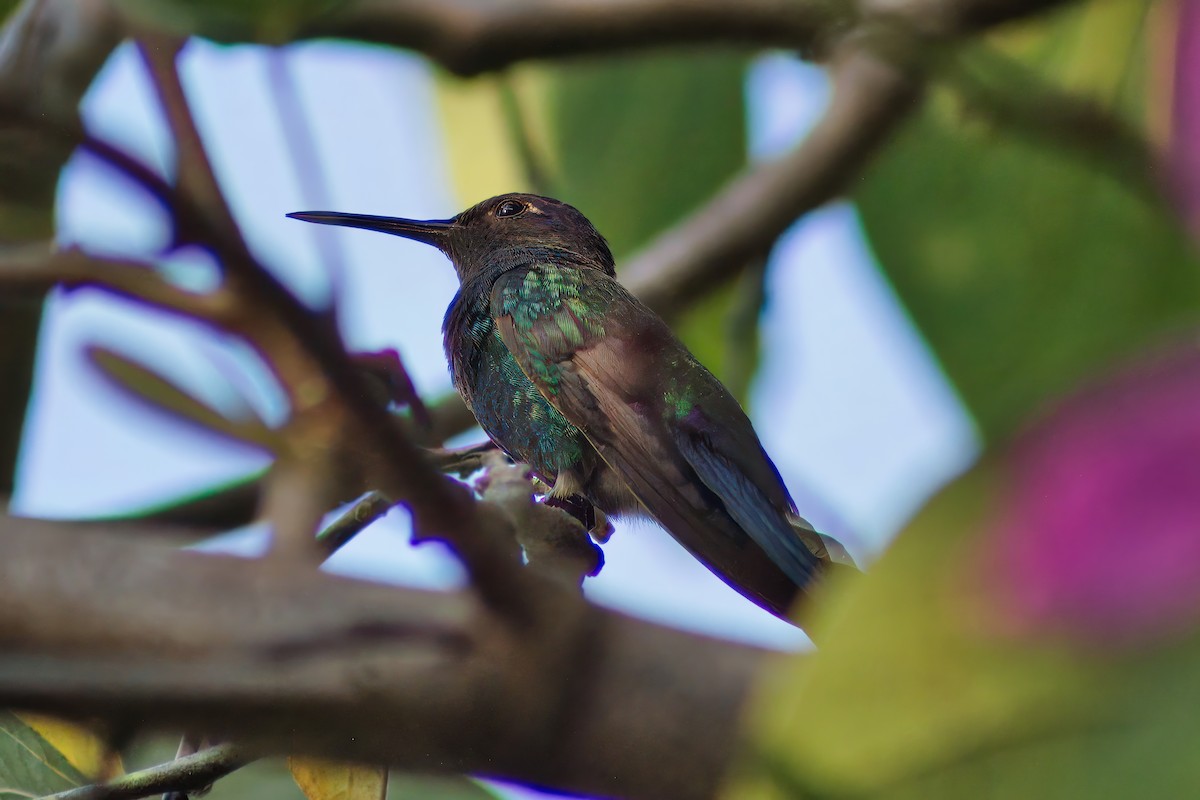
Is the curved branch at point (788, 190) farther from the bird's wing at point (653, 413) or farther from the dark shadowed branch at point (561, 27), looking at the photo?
the bird's wing at point (653, 413)

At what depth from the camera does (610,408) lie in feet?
6.13

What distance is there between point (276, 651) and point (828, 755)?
544mm

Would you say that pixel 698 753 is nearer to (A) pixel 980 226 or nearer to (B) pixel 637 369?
(B) pixel 637 369

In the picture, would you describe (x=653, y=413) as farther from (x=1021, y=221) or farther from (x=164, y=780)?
(x=1021, y=221)

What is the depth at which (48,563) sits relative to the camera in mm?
1078

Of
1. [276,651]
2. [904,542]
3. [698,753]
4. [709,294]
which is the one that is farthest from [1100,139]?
[709,294]

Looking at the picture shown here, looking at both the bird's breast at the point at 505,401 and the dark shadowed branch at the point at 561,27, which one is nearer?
the bird's breast at the point at 505,401

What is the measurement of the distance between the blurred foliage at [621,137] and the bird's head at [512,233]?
614 mm

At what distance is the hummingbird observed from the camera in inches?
61.7

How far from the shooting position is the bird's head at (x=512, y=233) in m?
2.61

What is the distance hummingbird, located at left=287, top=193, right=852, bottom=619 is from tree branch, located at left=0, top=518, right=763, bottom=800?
0.46 m

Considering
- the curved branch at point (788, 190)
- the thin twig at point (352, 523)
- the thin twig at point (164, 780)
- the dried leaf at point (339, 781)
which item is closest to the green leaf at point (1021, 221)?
the curved branch at point (788, 190)

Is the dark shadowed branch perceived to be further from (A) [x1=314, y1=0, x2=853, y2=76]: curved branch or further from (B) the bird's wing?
(B) the bird's wing

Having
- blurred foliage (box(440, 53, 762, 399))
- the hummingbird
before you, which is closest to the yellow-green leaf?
the hummingbird
